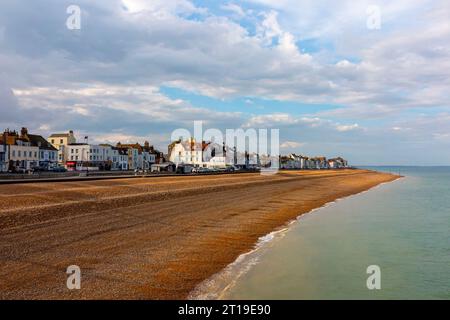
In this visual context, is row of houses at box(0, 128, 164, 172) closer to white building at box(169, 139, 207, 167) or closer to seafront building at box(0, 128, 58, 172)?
seafront building at box(0, 128, 58, 172)

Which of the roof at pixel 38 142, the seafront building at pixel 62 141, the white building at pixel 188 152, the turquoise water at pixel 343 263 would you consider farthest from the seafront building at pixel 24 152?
the turquoise water at pixel 343 263

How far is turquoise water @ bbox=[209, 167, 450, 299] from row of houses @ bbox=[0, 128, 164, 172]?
70.8 m

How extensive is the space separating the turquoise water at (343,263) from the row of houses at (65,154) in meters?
70.8

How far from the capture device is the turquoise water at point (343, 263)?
12.8m

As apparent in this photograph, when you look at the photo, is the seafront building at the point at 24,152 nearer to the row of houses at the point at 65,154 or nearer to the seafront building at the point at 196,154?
the row of houses at the point at 65,154

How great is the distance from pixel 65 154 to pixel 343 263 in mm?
123297

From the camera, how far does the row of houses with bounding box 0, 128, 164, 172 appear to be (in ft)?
298

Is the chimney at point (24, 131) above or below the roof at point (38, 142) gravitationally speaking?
above

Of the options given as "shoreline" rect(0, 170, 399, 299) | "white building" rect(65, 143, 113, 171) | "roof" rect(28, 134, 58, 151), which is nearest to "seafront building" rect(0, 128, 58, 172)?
"roof" rect(28, 134, 58, 151)

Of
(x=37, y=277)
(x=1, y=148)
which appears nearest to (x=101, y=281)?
(x=37, y=277)

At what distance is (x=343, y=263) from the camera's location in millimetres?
16422

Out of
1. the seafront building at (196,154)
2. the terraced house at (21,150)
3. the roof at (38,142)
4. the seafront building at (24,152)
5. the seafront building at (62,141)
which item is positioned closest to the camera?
the seafront building at (24,152)
